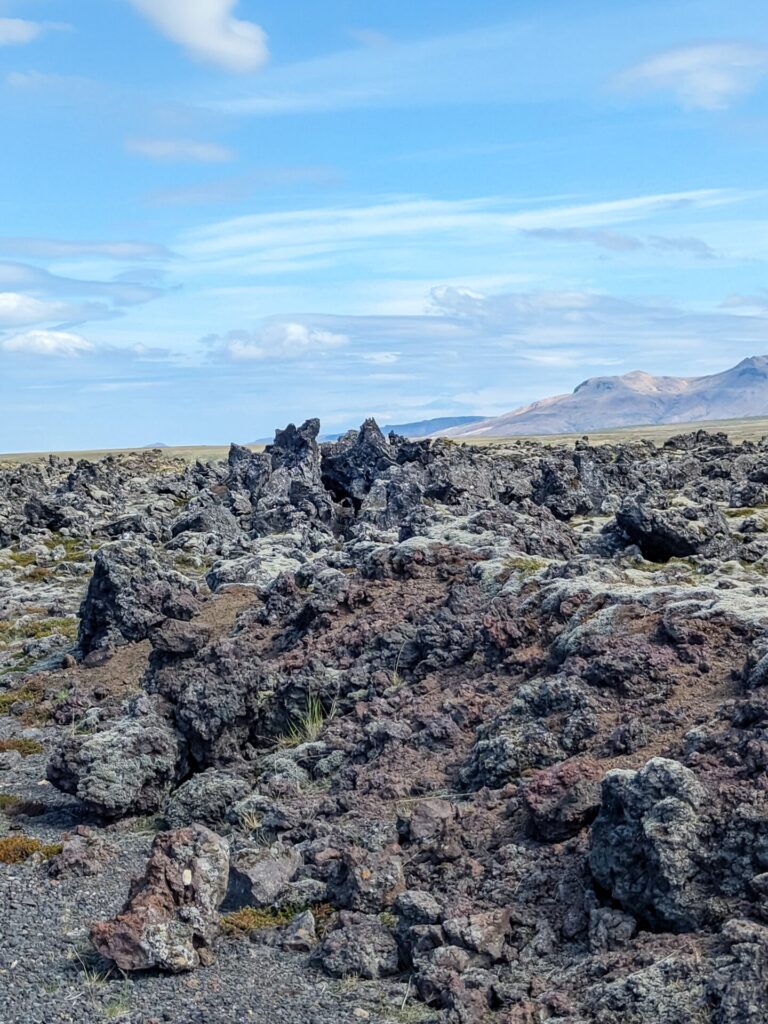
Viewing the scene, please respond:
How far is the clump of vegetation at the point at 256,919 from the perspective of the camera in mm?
13266

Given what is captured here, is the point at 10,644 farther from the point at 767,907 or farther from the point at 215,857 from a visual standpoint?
the point at 767,907

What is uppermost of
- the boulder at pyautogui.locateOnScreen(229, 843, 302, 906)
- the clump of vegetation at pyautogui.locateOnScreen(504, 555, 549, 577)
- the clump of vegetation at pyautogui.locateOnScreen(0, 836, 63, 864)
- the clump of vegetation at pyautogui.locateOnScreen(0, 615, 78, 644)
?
the clump of vegetation at pyautogui.locateOnScreen(504, 555, 549, 577)

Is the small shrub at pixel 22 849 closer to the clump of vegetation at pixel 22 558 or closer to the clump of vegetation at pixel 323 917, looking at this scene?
the clump of vegetation at pixel 323 917

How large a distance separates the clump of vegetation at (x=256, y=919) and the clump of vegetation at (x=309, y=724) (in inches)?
233

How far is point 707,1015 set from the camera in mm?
9938

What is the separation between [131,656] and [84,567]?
16872 mm

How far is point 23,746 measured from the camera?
22.6m

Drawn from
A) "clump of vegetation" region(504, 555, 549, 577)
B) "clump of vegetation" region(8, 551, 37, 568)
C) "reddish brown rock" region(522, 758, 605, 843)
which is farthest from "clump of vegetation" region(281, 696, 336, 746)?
"clump of vegetation" region(8, 551, 37, 568)

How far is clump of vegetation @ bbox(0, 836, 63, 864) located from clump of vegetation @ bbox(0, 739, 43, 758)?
5.80 meters

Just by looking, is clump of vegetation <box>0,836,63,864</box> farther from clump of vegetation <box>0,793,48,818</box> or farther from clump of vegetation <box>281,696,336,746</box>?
clump of vegetation <box>281,696,336,746</box>

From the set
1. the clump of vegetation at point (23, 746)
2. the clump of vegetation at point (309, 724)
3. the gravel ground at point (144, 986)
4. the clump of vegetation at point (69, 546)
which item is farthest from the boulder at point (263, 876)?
the clump of vegetation at point (69, 546)

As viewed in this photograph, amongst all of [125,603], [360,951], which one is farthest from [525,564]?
[360,951]

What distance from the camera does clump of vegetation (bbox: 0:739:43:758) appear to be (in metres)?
22.3

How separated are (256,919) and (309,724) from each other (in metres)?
6.74
